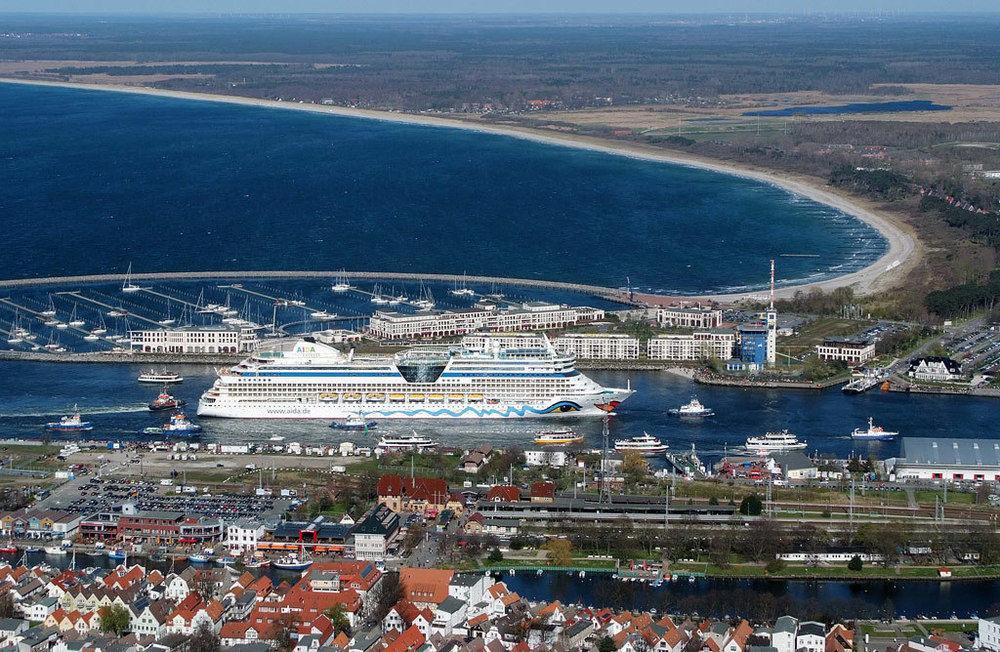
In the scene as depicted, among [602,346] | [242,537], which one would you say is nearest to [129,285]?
[602,346]

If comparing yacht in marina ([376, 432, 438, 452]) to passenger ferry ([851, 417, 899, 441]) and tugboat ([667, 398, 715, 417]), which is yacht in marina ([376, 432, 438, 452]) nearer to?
tugboat ([667, 398, 715, 417])

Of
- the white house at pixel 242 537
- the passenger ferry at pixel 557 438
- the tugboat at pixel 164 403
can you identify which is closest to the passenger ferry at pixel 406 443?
the passenger ferry at pixel 557 438

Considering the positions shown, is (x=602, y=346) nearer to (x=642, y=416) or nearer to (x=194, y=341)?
(x=642, y=416)

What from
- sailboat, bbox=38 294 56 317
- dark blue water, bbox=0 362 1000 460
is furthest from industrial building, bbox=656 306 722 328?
sailboat, bbox=38 294 56 317

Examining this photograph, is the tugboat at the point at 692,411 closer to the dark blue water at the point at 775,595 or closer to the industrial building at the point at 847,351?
the industrial building at the point at 847,351

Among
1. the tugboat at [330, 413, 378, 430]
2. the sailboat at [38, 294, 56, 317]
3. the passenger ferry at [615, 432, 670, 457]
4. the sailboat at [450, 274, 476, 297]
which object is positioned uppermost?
the passenger ferry at [615, 432, 670, 457]
